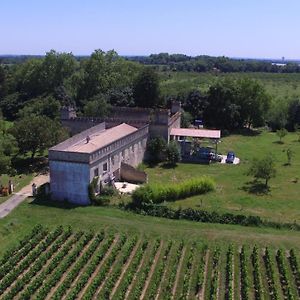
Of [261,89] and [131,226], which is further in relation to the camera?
[261,89]

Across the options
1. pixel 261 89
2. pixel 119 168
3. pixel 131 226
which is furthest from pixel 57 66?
pixel 131 226

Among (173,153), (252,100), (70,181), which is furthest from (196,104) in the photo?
(70,181)

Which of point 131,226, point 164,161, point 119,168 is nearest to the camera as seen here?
point 131,226

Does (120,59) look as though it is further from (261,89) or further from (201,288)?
(201,288)

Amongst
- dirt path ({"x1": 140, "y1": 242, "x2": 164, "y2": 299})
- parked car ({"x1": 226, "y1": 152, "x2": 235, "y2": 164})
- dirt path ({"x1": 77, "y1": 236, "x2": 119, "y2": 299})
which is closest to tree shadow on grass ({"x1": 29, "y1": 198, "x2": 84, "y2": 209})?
dirt path ({"x1": 77, "y1": 236, "x2": 119, "y2": 299})

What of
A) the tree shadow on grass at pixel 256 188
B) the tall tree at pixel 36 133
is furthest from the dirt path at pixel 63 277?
the tall tree at pixel 36 133
